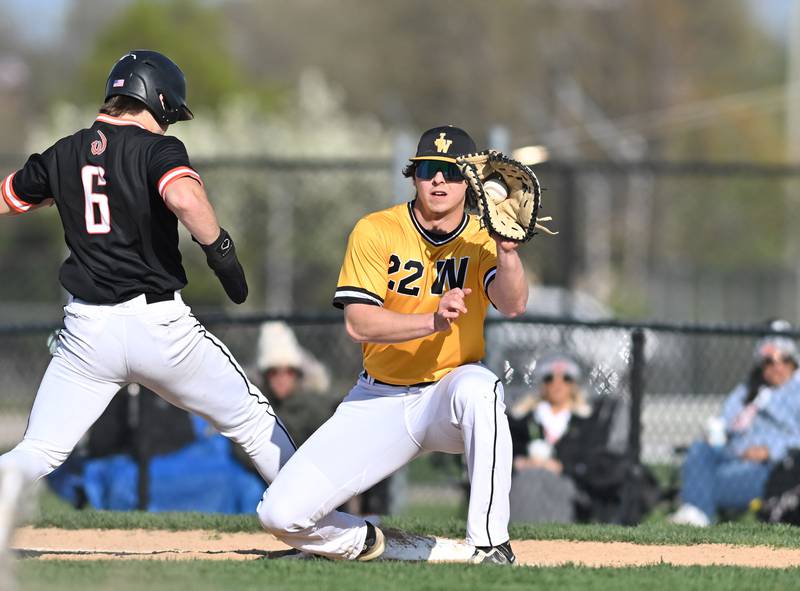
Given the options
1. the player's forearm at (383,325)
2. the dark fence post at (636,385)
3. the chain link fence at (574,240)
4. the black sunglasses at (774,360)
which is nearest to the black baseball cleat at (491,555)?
the player's forearm at (383,325)

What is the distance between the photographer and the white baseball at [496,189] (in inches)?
211

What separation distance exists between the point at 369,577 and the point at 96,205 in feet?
5.62

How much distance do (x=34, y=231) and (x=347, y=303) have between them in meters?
30.3

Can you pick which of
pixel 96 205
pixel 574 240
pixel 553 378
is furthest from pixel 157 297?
pixel 574 240

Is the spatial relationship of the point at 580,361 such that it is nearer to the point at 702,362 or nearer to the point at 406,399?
the point at 702,362

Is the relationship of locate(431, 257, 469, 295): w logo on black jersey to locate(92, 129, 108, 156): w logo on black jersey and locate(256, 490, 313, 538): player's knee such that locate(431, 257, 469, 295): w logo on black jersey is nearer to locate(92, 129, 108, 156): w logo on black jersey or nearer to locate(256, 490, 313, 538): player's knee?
locate(256, 490, 313, 538): player's knee

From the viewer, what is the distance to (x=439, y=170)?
18.1ft

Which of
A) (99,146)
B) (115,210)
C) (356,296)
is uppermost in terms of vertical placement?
(99,146)

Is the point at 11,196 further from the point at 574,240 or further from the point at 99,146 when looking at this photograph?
the point at 574,240

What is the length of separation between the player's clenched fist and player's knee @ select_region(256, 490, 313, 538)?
900mm

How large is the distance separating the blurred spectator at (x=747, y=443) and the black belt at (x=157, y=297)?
13.6ft

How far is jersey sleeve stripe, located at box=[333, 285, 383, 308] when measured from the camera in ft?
17.8

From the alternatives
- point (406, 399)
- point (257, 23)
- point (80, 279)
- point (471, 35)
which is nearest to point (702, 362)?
point (406, 399)

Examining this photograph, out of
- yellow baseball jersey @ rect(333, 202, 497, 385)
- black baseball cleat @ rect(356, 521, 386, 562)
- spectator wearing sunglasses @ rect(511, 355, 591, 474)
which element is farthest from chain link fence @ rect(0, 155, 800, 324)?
black baseball cleat @ rect(356, 521, 386, 562)
